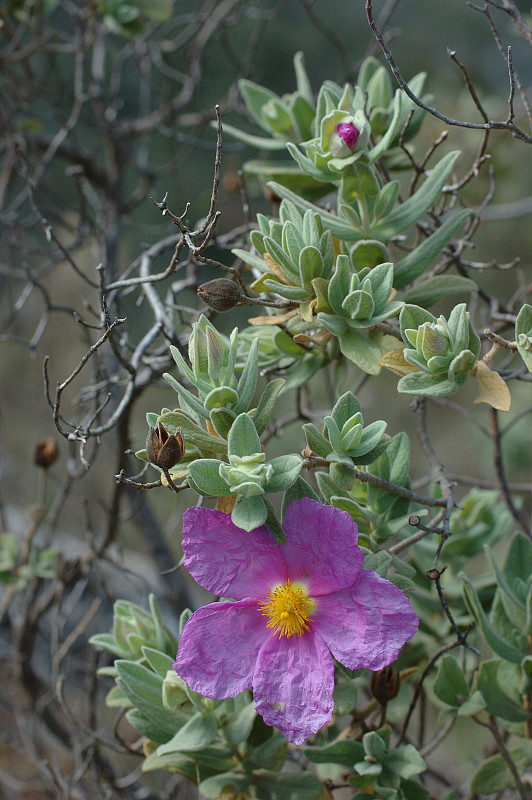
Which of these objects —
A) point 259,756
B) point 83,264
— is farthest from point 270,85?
point 259,756

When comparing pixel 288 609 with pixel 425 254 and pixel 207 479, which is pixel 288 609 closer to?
pixel 207 479

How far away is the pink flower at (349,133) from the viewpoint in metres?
0.86

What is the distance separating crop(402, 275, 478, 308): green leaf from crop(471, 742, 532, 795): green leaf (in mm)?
634

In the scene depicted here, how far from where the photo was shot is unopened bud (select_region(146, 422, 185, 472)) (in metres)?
0.69

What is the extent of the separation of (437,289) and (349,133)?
23cm

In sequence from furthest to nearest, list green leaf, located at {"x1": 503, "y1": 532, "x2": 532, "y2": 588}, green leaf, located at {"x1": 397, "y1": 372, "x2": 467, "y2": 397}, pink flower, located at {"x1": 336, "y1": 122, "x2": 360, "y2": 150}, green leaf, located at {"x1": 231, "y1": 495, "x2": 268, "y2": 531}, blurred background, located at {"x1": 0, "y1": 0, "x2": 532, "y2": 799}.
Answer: blurred background, located at {"x1": 0, "y1": 0, "x2": 532, "y2": 799}, green leaf, located at {"x1": 503, "y1": 532, "x2": 532, "y2": 588}, pink flower, located at {"x1": 336, "y1": 122, "x2": 360, "y2": 150}, green leaf, located at {"x1": 397, "y1": 372, "x2": 467, "y2": 397}, green leaf, located at {"x1": 231, "y1": 495, "x2": 268, "y2": 531}

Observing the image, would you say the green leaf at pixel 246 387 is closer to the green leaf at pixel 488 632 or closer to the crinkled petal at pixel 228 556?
the crinkled petal at pixel 228 556

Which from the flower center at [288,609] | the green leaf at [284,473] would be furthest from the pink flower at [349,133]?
the flower center at [288,609]

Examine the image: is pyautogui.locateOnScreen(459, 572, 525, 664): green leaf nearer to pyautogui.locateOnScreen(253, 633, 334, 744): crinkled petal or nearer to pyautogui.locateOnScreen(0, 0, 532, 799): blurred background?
pyautogui.locateOnScreen(253, 633, 334, 744): crinkled petal

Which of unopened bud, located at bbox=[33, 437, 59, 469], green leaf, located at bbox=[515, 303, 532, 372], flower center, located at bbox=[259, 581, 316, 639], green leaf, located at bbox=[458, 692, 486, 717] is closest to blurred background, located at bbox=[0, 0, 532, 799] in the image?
unopened bud, located at bbox=[33, 437, 59, 469]

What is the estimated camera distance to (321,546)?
712 mm

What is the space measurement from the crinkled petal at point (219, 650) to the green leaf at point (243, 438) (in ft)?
0.54

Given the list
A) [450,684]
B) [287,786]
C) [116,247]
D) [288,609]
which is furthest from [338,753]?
[116,247]

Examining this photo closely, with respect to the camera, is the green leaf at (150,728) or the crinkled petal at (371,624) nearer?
the crinkled petal at (371,624)
